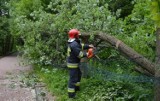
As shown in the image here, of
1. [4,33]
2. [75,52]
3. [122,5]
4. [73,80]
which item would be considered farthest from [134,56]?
[4,33]

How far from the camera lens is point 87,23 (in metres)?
8.58

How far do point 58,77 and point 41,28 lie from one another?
6.82 ft

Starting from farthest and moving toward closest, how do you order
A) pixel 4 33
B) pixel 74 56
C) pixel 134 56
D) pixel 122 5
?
pixel 4 33 → pixel 122 5 → pixel 74 56 → pixel 134 56

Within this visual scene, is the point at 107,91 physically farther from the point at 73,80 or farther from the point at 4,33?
the point at 4,33

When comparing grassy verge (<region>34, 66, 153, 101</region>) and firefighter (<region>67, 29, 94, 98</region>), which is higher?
firefighter (<region>67, 29, 94, 98</region>)

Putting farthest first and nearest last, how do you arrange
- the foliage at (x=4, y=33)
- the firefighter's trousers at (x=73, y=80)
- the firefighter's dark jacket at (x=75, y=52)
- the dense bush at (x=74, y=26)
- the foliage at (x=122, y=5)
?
the foliage at (x=4, y=33), the foliage at (x=122, y=5), the dense bush at (x=74, y=26), the firefighter's trousers at (x=73, y=80), the firefighter's dark jacket at (x=75, y=52)

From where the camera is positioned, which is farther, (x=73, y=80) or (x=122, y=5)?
(x=122, y=5)

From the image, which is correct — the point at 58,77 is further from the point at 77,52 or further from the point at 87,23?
the point at 77,52

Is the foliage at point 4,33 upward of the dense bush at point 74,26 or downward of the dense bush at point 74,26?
downward

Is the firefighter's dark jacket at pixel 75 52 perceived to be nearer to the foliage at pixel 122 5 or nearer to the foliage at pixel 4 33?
the foliage at pixel 122 5

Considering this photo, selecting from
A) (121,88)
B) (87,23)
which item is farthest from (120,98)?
(87,23)

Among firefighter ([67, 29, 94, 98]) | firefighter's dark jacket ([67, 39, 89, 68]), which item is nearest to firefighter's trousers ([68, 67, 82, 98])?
firefighter ([67, 29, 94, 98])

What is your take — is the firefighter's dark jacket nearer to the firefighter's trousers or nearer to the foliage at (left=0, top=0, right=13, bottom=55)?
the firefighter's trousers

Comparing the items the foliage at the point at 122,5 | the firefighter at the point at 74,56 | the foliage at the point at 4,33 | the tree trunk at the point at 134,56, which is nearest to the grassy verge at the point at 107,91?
the firefighter at the point at 74,56
